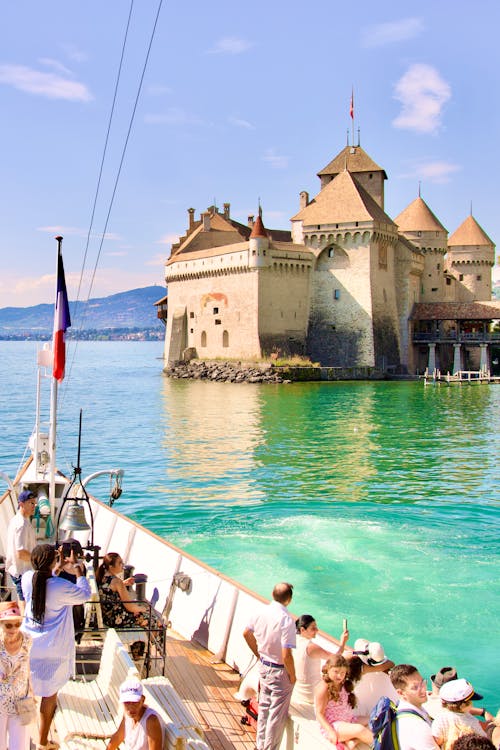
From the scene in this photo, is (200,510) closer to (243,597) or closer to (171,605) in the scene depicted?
(171,605)

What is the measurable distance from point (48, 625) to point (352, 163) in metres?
60.4

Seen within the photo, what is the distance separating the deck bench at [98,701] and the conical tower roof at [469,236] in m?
61.2

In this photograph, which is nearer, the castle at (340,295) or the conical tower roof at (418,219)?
the castle at (340,295)

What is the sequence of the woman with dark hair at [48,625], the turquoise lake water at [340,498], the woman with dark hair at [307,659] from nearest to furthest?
1. the woman with dark hair at [48,625]
2. the woman with dark hair at [307,659]
3. the turquoise lake water at [340,498]

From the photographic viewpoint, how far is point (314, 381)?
5209cm

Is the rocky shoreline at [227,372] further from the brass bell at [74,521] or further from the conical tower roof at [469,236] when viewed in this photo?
the brass bell at [74,521]

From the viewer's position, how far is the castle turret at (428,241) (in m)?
59.7

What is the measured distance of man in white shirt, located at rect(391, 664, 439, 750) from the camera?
402cm

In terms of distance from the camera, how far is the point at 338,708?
5055mm

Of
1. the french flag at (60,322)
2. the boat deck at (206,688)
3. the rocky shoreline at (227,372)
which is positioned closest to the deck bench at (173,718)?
the boat deck at (206,688)

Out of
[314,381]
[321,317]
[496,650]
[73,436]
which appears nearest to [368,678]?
[496,650]

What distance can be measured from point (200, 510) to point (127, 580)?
10.9m

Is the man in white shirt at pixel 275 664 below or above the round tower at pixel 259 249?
below

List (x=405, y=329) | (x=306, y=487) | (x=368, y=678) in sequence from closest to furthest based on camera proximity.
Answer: (x=368, y=678), (x=306, y=487), (x=405, y=329)
